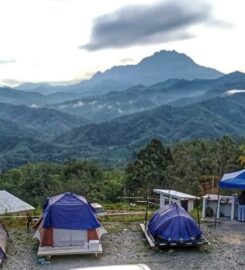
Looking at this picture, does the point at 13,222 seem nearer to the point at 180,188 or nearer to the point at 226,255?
the point at 226,255

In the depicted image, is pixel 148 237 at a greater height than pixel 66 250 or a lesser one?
greater

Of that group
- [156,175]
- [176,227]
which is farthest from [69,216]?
[156,175]

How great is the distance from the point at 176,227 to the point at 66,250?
3678 millimetres

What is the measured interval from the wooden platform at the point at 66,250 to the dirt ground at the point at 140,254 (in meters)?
Answer: 0.16

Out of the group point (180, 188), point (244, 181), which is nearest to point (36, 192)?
point (180, 188)

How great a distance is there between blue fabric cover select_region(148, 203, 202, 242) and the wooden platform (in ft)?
6.96

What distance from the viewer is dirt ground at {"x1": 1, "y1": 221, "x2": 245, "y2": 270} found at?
1320 centimetres

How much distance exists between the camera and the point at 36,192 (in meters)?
63.5

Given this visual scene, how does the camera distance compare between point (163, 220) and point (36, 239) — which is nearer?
point (163, 220)

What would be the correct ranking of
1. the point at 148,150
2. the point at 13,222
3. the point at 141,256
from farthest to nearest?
the point at 148,150, the point at 13,222, the point at 141,256

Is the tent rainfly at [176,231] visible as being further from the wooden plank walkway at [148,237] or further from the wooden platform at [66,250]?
the wooden platform at [66,250]

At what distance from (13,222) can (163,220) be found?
7.29 m

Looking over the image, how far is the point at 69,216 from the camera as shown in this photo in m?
14.8

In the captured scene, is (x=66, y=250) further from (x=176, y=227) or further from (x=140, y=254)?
(x=176, y=227)
